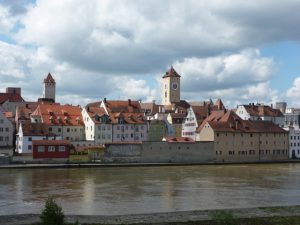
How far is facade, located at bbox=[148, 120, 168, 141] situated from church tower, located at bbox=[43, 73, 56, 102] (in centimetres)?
4113

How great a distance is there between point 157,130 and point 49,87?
141 ft

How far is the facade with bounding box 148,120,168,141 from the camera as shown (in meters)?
92.1

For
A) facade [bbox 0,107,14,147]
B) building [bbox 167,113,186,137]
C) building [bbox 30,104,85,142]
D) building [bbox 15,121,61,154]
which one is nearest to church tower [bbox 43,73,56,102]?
building [bbox 167,113,186,137]

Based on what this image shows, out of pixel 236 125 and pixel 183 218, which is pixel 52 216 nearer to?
pixel 183 218

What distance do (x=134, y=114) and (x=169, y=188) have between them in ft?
144

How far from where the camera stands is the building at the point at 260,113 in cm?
9950

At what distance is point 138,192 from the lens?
36344 millimetres

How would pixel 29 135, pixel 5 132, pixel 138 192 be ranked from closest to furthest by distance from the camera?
pixel 138 192 < pixel 29 135 < pixel 5 132

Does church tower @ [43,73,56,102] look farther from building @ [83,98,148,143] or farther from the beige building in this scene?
the beige building

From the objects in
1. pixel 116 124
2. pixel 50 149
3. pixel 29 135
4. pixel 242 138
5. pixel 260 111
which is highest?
pixel 260 111

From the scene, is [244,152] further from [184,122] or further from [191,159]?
[184,122]

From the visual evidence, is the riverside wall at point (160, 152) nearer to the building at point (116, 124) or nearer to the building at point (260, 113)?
the building at point (116, 124)

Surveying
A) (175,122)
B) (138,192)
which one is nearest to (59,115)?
(175,122)

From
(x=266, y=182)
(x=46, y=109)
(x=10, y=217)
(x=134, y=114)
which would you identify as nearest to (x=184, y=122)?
(x=134, y=114)
